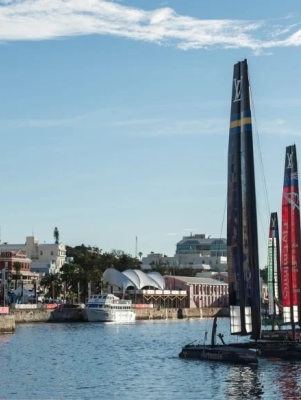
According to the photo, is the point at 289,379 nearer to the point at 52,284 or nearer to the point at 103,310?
the point at 103,310

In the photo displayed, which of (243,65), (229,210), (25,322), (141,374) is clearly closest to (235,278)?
(229,210)

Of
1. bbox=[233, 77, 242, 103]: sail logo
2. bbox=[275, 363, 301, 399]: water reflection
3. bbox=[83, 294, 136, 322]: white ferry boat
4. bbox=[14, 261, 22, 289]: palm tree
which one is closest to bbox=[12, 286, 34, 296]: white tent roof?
bbox=[14, 261, 22, 289]: palm tree

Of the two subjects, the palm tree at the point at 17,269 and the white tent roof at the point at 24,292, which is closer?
the white tent roof at the point at 24,292

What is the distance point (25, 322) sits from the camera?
146750 millimetres

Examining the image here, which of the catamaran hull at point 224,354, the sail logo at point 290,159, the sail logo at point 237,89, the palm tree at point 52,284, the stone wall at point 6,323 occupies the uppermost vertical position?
the sail logo at point 237,89

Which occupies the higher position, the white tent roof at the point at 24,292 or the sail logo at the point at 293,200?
the sail logo at the point at 293,200

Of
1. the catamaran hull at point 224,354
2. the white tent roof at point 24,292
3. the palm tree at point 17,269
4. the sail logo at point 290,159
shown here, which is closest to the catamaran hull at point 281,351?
the catamaran hull at point 224,354

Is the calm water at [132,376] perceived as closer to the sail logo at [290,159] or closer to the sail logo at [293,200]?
the sail logo at [293,200]

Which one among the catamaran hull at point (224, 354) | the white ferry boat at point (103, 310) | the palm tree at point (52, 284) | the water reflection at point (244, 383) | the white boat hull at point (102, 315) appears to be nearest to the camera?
the water reflection at point (244, 383)

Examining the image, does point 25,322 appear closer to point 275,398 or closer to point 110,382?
point 110,382

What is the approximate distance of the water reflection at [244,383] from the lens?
50.4 m

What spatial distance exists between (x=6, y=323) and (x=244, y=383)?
5810cm

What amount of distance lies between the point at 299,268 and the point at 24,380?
83.5 feet

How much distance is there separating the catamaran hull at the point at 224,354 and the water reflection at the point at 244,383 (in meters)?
0.47
